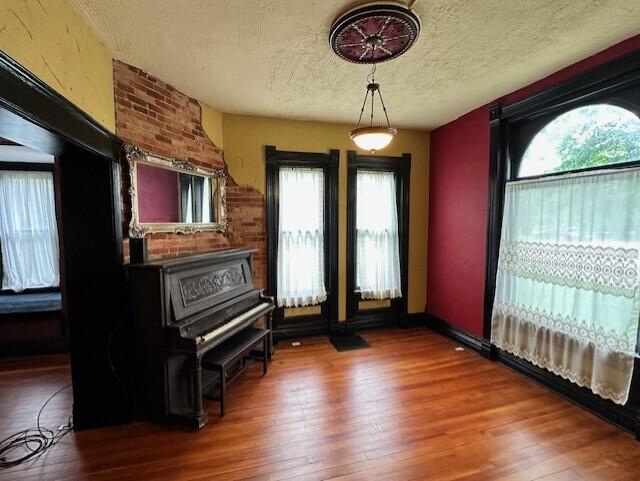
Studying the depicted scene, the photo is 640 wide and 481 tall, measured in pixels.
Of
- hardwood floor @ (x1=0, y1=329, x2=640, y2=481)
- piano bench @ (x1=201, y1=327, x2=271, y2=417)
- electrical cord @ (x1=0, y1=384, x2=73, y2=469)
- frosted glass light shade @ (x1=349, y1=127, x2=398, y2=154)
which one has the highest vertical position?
frosted glass light shade @ (x1=349, y1=127, x2=398, y2=154)

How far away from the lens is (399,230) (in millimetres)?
4012

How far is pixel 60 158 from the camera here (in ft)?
6.55

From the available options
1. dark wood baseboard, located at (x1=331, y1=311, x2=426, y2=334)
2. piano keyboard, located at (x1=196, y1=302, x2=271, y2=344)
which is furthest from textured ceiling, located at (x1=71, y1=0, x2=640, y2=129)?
dark wood baseboard, located at (x1=331, y1=311, x2=426, y2=334)

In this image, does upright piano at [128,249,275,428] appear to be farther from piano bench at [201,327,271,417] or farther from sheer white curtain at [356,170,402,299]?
sheer white curtain at [356,170,402,299]

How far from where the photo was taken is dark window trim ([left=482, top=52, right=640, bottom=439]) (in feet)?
6.61

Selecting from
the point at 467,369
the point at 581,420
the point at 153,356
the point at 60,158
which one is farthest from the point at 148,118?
the point at 581,420

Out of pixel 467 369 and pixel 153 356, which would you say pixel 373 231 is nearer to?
pixel 467 369

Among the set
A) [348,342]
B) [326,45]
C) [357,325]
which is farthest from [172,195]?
[357,325]

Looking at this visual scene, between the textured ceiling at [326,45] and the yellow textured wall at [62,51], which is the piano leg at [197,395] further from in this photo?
the textured ceiling at [326,45]

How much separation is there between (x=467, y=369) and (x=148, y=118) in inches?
147

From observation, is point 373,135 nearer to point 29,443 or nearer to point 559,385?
point 559,385

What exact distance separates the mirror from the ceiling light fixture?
1668mm

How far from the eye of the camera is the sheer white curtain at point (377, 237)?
391cm

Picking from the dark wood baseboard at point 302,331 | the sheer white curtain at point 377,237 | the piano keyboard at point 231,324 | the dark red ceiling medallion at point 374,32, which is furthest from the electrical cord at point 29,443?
the dark red ceiling medallion at point 374,32
